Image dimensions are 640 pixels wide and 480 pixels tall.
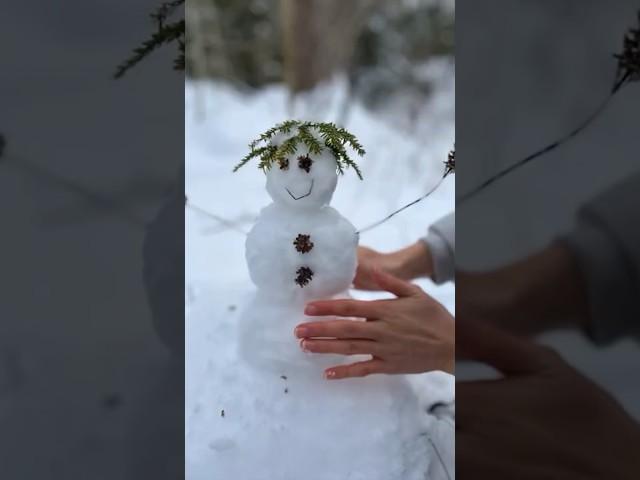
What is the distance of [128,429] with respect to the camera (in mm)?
641

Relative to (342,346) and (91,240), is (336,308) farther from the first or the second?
(91,240)

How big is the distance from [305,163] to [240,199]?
54.7 inches

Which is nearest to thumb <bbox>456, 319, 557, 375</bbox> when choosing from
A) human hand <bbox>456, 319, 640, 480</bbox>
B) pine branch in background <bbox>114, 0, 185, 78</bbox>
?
human hand <bbox>456, 319, 640, 480</bbox>

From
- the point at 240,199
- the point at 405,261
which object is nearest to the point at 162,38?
the point at 405,261

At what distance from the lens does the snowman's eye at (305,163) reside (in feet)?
2.70

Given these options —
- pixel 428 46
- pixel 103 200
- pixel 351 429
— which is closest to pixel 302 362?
pixel 351 429

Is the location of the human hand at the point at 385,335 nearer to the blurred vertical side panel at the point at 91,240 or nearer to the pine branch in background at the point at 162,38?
the blurred vertical side panel at the point at 91,240

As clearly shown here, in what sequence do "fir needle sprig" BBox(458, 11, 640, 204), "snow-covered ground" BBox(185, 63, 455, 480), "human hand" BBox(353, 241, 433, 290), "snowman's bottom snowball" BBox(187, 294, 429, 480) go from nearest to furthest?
"fir needle sprig" BBox(458, 11, 640, 204), "snowman's bottom snowball" BBox(187, 294, 429, 480), "snow-covered ground" BBox(185, 63, 455, 480), "human hand" BBox(353, 241, 433, 290)

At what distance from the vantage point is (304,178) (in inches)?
32.8

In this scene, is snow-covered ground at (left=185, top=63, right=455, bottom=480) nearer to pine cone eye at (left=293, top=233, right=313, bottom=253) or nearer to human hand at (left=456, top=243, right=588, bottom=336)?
pine cone eye at (left=293, top=233, right=313, bottom=253)

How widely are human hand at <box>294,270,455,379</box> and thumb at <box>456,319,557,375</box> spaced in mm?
220

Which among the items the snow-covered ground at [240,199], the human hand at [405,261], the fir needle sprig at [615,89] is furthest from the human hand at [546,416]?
the human hand at [405,261]

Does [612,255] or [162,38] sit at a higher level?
[162,38]

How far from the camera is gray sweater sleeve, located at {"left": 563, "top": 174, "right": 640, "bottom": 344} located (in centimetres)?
61
